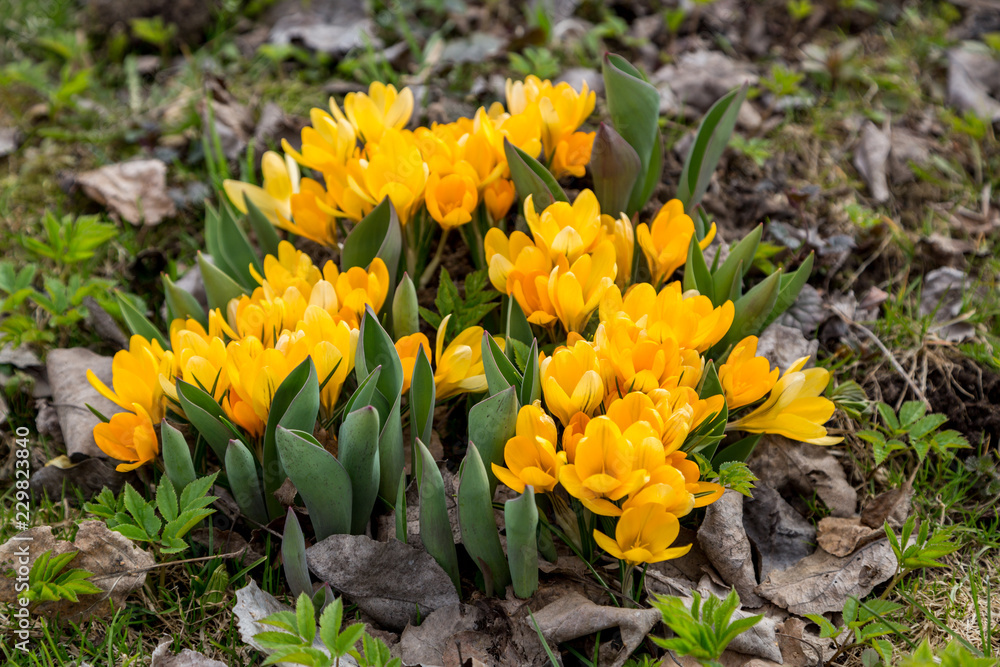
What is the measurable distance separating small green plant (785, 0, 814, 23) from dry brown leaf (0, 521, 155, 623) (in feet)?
10.1

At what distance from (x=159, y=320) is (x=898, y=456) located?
207 cm

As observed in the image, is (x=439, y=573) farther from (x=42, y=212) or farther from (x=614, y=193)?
(x=42, y=212)

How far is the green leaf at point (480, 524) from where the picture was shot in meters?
1.33

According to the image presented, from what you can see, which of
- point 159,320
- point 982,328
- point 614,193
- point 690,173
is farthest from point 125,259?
point 982,328

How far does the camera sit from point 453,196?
176 cm

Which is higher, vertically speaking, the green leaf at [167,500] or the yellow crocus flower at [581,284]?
the yellow crocus flower at [581,284]

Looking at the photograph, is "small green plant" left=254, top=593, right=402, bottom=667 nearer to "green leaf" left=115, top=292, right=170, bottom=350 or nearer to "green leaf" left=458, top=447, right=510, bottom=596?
"green leaf" left=458, top=447, right=510, bottom=596

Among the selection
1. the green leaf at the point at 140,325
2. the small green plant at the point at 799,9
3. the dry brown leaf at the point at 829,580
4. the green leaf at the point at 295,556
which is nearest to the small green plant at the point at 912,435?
the dry brown leaf at the point at 829,580

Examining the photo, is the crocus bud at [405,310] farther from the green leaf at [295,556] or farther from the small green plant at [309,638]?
the small green plant at [309,638]

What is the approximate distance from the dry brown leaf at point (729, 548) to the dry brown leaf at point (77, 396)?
4.70 feet

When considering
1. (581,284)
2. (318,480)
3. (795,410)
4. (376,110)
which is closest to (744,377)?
(795,410)

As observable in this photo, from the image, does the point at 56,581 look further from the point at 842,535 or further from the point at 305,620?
the point at 842,535

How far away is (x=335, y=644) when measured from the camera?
1189 mm

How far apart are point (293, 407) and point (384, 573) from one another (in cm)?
39
